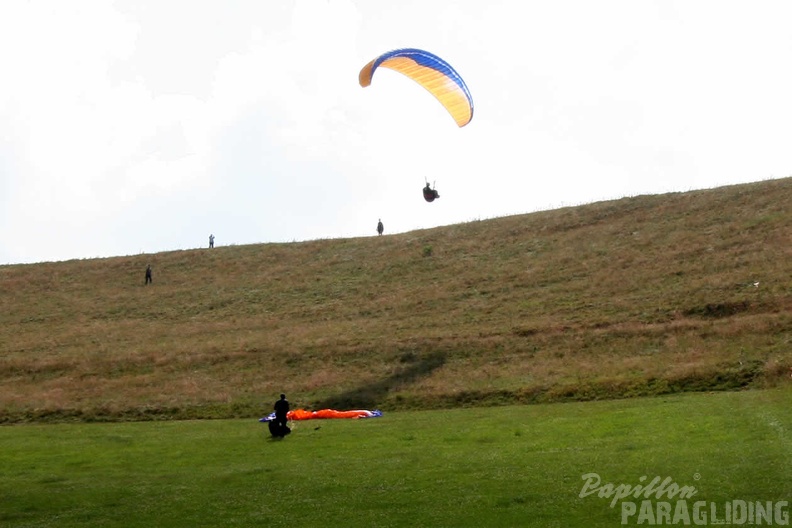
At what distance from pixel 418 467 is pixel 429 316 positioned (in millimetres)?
25926

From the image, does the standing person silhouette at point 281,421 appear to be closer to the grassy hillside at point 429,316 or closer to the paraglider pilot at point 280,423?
the paraglider pilot at point 280,423

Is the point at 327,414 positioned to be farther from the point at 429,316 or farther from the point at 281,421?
the point at 429,316

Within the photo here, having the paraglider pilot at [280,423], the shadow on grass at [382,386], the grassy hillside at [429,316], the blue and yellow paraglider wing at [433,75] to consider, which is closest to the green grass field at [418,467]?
the paraglider pilot at [280,423]

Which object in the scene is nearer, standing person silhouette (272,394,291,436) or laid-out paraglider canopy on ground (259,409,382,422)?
standing person silhouette (272,394,291,436)

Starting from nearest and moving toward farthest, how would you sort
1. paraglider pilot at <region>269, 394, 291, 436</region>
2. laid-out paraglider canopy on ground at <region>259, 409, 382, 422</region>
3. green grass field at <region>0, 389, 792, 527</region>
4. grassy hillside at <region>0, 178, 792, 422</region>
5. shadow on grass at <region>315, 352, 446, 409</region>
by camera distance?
1. green grass field at <region>0, 389, 792, 527</region>
2. paraglider pilot at <region>269, 394, 291, 436</region>
3. laid-out paraglider canopy on ground at <region>259, 409, 382, 422</region>
4. shadow on grass at <region>315, 352, 446, 409</region>
5. grassy hillside at <region>0, 178, 792, 422</region>

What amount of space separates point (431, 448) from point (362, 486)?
3825 mm

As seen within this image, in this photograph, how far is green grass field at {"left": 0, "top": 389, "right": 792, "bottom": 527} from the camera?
16.5m

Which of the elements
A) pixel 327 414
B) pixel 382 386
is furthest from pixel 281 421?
pixel 382 386

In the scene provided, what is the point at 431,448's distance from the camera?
22.1 metres

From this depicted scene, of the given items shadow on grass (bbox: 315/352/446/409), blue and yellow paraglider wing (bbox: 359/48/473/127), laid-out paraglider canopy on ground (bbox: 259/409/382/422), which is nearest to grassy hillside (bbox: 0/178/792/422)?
shadow on grass (bbox: 315/352/446/409)

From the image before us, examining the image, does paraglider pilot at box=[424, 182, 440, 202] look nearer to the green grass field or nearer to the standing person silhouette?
the green grass field

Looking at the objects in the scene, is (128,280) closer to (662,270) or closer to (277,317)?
(277,317)

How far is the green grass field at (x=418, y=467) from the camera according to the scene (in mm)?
16469

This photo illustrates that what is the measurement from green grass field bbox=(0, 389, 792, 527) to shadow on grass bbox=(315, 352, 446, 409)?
4.42 m
